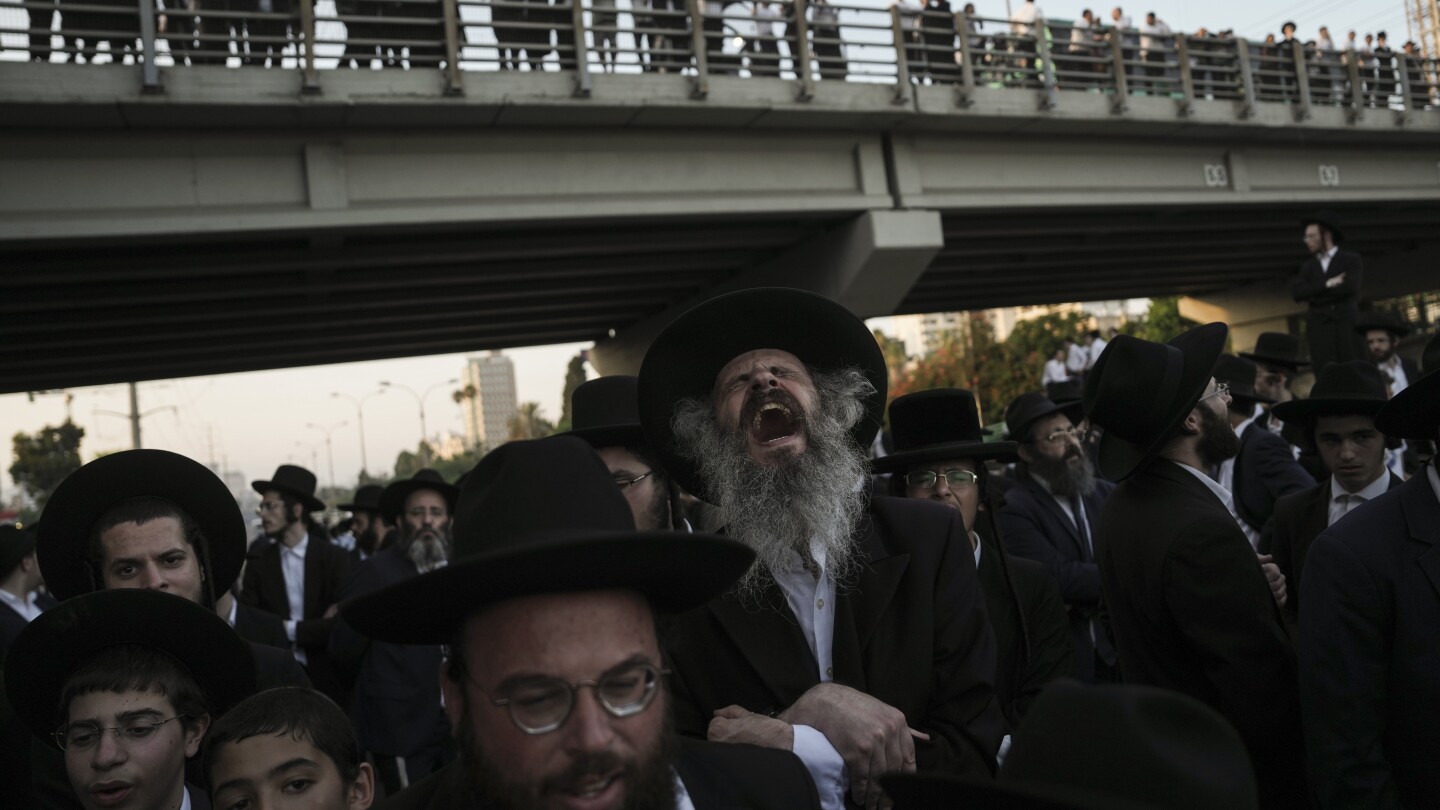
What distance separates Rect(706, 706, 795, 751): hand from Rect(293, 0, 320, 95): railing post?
45.2 ft

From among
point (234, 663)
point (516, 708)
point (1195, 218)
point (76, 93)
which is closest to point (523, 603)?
→ point (516, 708)

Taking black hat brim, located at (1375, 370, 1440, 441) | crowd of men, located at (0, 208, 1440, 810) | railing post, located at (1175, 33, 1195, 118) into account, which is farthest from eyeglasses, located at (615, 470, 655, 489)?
railing post, located at (1175, 33, 1195, 118)

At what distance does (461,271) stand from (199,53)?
7.50 metres

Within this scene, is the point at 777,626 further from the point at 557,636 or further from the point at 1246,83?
the point at 1246,83

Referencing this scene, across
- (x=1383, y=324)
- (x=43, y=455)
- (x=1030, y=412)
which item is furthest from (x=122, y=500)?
(x=43, y=455)

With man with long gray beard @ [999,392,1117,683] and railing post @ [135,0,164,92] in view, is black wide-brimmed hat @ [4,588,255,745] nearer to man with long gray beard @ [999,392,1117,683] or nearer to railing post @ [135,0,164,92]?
man with long gray beard @ [999,392,1117,683]

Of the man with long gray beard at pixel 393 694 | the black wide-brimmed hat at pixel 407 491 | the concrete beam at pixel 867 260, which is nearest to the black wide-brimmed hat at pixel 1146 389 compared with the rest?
the man with long gray beard at pixel 393 694

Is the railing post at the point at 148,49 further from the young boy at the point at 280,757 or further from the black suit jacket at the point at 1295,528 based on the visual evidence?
the black suit jacket at the point at 1295,528

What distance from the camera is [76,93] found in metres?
13.3

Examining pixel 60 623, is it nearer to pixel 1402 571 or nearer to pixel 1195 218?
pixel 1402 571

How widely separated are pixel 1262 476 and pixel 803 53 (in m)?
12.5

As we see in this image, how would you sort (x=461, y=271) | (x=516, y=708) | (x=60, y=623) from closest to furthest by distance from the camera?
(x=516, y=708), (x=60, y=623), (x=461, y=271)

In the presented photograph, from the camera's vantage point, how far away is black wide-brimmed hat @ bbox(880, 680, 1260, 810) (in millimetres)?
1493

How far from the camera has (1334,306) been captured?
39.2 feet
